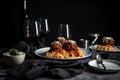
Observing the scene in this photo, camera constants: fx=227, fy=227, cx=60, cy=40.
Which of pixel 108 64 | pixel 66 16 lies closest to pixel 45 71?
pixel 108 64

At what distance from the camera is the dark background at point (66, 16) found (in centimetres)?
237

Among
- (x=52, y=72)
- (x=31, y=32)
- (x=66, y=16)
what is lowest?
(x=52, y=72)

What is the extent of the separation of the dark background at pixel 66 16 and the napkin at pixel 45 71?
3.74 ft

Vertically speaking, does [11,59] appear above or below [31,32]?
below

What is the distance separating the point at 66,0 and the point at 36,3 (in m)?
0.34

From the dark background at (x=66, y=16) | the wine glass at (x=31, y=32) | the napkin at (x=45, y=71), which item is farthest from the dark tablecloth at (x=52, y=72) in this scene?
the dark background at (x=66, y=16)

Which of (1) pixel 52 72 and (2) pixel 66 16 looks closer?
(1) pixel 52 72

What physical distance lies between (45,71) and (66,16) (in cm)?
153

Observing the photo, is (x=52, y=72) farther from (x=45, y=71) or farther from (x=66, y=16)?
(x=66, y=16)

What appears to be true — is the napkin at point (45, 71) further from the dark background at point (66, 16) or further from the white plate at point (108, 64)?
the dark background at point (66, 16)

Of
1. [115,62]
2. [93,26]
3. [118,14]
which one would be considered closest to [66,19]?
[93,26]

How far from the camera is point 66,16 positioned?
8.43ft

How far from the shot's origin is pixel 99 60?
1.29 m

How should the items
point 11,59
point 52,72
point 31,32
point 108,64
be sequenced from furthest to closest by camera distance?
point 31,32 → point 108,64 → point 11,59 → point 52,72
